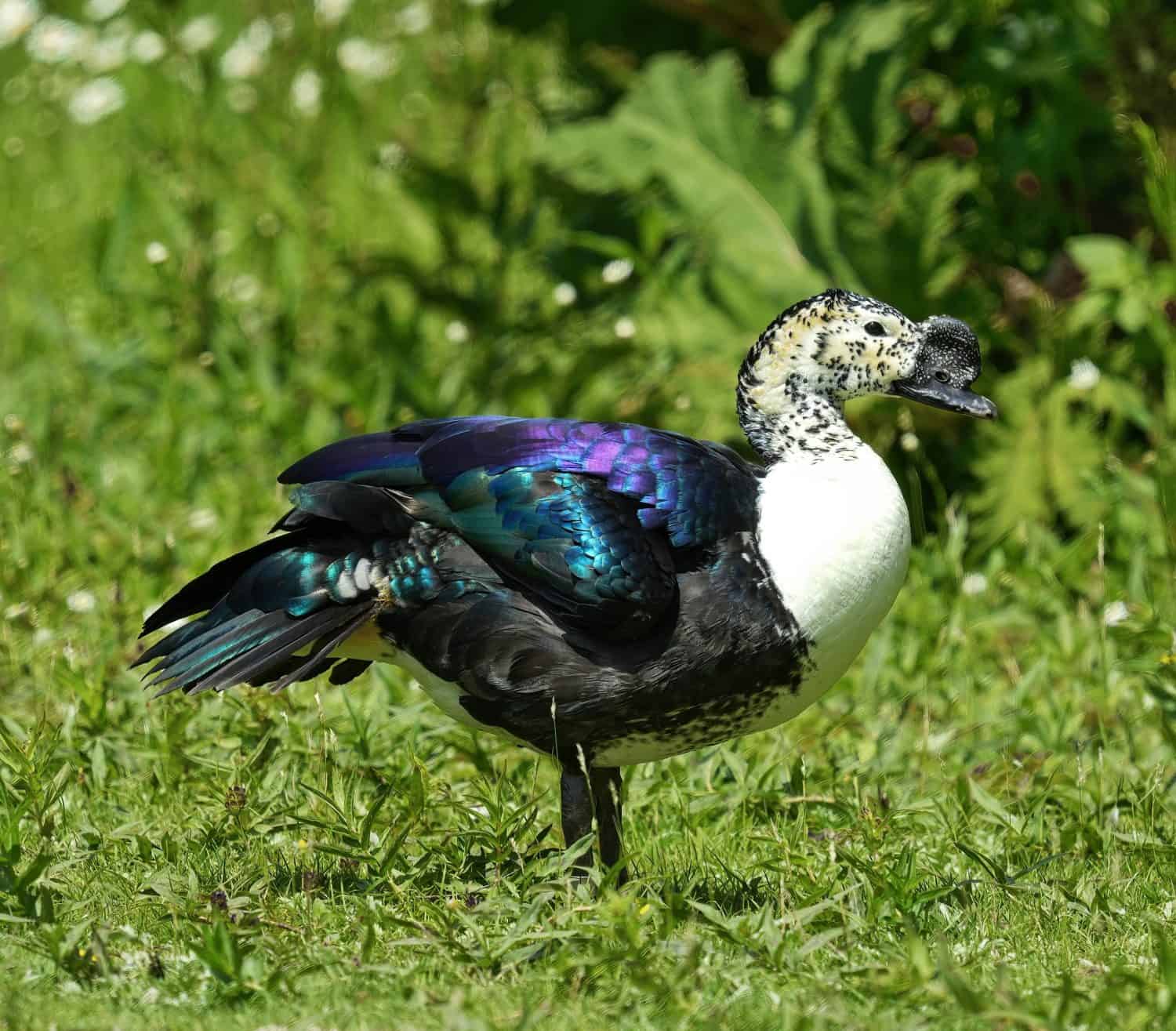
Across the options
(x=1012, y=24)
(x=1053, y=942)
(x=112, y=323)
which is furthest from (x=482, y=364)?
(x=1053, y=942)

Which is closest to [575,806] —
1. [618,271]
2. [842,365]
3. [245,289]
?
[842,365]

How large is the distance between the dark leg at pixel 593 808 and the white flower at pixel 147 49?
15.9 ft

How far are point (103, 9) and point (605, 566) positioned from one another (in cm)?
649

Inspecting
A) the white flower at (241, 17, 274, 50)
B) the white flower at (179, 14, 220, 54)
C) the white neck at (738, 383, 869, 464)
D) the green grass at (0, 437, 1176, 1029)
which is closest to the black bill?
the white neck at (738, 383, 869, 464)

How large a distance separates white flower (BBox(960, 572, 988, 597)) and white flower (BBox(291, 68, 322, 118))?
4376mm

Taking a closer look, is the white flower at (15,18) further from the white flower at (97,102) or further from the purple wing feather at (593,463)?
the purple wing feather at (593,463)

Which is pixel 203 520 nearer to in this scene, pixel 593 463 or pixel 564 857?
pixel 593 463

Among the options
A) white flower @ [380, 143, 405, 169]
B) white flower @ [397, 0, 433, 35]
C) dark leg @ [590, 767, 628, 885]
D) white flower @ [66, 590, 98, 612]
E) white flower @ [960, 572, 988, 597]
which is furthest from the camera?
white flower @ [397, 0, 433, 35]

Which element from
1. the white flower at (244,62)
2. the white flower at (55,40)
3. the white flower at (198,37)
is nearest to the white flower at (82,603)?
the white flower at (198,37)

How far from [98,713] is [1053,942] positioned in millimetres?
2135

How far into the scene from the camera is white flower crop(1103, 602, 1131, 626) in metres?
4.43

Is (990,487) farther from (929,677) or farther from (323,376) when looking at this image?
(323,376)

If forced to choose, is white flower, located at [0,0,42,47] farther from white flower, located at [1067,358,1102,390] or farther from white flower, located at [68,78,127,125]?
white flower, located at [1067,358,1102,390]

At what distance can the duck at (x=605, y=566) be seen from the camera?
10.9 ft
